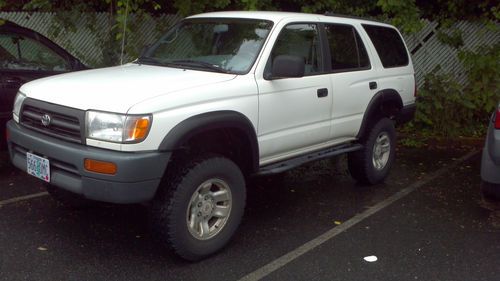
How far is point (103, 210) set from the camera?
481 cm

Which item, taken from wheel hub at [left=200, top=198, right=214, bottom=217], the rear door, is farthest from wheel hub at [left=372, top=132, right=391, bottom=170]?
wheel hub at [left=200, top=198, right=214, bottom=217]

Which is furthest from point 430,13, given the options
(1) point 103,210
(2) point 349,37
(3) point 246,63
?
(1) point 103,210

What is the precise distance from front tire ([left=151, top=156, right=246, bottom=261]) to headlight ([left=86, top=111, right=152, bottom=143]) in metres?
0.45

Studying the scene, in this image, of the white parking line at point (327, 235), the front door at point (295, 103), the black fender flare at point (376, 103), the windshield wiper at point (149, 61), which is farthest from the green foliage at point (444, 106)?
the windshield wiper at point (149, 61)

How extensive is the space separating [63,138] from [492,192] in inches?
136

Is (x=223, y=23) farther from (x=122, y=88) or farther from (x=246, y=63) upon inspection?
(x=122, y=88)

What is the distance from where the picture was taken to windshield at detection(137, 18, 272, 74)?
429 cm

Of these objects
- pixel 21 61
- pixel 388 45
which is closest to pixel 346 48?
pixel 388 45

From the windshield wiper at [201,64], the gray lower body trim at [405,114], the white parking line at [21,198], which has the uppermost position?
the windshield wiper at [201,64]

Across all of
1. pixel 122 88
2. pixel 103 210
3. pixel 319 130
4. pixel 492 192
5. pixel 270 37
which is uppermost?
pixel 270 37

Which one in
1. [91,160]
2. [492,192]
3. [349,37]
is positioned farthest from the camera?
[349,37]

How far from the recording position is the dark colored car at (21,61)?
18.8 ft

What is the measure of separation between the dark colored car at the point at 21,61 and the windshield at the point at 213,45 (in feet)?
5.77

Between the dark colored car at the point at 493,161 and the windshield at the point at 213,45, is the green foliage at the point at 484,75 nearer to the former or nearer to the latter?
the dark colored car at the point at 493,161
